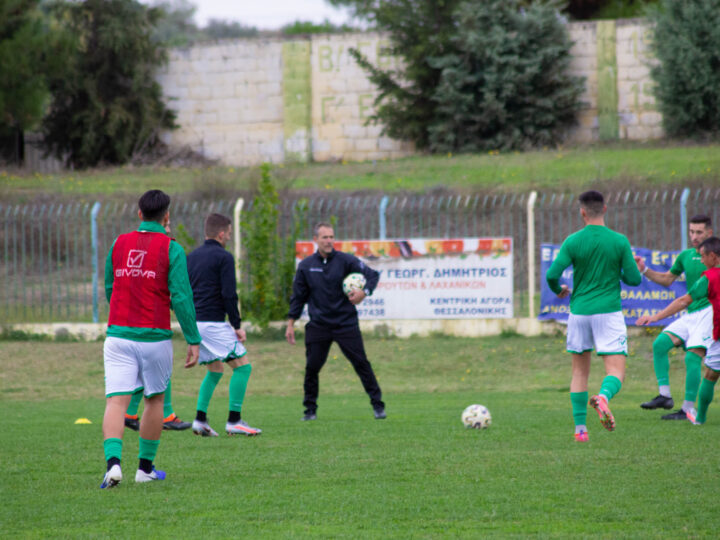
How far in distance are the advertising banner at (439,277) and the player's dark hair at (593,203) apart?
323 inches

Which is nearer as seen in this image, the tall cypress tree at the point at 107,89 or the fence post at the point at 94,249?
the fence post at the point at 94,249

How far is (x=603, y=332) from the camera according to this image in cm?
815

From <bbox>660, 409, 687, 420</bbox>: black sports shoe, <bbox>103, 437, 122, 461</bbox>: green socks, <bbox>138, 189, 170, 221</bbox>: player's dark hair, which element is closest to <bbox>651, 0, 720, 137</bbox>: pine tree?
<bbox>660, 409, 687, 420</bbox>: black sports shoe

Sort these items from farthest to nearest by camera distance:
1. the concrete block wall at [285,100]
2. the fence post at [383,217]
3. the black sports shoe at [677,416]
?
1. the concrete block wall at [285,100]
2. the fence post at [383,217]
3. the black sports shoe at [677,416]

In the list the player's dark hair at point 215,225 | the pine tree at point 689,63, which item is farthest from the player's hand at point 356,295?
the pine tree at point 689,63

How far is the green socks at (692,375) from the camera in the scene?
9875mm

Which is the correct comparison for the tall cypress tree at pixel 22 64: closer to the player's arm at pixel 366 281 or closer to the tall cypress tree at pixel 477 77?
the tall cypress tree at pixel 477 77

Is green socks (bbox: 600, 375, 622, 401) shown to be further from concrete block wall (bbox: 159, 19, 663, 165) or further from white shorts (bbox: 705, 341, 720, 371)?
concrete block wall (bbox: 159, 19, 663, 165)

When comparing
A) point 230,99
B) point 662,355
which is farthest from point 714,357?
point 230,99

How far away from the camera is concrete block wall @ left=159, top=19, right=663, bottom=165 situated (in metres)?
32.1

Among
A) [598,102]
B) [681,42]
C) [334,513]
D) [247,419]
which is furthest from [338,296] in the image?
[598,102]

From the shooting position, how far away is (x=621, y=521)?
5.20 metres

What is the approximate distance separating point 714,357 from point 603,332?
5.64 ft

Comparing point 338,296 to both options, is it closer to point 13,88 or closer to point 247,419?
point 247,419
